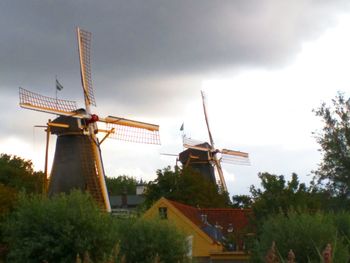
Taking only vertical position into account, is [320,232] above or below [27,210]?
below

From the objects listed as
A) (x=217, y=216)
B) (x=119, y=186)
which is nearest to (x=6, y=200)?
(x=217, y=216)

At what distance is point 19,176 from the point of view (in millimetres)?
87250

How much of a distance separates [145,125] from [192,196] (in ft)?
40.6

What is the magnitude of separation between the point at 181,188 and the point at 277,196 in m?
43.6

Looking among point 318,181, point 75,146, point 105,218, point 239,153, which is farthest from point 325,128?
point 239,153

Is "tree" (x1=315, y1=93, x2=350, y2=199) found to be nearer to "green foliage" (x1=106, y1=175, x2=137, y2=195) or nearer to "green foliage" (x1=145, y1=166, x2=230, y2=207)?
"green foliage" (x1=145, y1=166, x2=230, y2=207)

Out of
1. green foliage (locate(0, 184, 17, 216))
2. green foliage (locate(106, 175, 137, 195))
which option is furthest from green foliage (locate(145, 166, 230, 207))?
green foliage (locate(106, 175, 137, 195))

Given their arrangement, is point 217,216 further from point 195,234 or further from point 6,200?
point 6,200

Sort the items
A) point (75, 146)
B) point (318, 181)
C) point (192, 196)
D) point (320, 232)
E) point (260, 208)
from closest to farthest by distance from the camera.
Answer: point (320, 232)
point (260, 208)
point (318, 181)
point (75, 146)
point (192, 196)

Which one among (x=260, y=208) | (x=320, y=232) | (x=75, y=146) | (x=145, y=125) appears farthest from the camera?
(x=145, y=125)

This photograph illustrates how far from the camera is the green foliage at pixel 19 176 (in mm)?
84375

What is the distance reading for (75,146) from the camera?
240 feet

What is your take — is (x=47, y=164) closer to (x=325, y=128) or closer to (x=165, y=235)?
(x=325, y=128)

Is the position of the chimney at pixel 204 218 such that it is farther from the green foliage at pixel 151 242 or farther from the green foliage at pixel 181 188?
the green foliage at pixel 151 242
